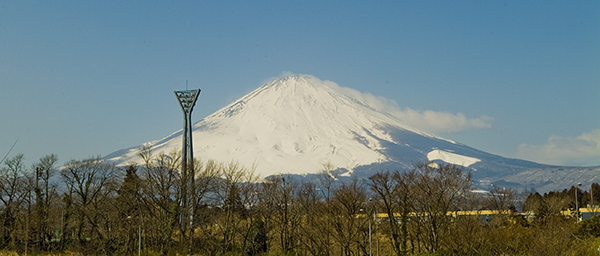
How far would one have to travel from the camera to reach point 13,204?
59.4m

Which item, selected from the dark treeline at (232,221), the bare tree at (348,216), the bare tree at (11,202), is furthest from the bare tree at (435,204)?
the bare tree at (11,202)

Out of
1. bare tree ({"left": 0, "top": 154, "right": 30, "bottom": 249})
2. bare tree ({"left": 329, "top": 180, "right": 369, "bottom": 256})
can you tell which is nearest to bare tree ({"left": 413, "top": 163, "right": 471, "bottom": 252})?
bare tree ({"left": 329, "top": 180, "right": 369, "bottom": 256})

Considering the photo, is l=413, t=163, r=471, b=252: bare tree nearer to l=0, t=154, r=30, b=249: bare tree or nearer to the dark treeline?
the dark treeline

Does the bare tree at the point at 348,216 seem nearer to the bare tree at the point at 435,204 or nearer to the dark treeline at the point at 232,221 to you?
the dark treeline at the point at 232,221

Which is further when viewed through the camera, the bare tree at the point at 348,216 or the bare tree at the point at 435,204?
the bare tree at the point at 348,216

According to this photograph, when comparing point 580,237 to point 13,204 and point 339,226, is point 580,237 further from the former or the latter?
point 13,204

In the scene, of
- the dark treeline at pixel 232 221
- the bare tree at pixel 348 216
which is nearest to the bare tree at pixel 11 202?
the dark treeline at pixel 232 221

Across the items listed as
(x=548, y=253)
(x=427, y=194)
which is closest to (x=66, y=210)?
(x=427, y=194)

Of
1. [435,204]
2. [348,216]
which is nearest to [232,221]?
[348,216]

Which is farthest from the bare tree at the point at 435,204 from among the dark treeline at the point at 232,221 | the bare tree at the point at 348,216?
the bare tree at the point at 348,216

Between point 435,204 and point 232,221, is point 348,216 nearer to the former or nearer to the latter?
point 435,204

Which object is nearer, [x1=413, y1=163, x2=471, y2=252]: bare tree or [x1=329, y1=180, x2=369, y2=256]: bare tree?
[x1=413, y1=163, x2=471, y2=252]: bare tree

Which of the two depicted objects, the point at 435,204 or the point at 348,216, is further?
the point at 348,216

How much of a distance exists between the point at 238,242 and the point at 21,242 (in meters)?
18.5
